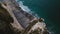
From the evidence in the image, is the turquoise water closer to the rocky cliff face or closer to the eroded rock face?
the rocky cliff face

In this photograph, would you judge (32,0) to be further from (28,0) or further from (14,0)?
(14,0)

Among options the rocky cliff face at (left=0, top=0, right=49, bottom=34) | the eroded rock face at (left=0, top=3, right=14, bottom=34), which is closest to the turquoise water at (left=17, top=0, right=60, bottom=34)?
the rocky cliff face at (left=0, top=0, right=49, bottom=34)

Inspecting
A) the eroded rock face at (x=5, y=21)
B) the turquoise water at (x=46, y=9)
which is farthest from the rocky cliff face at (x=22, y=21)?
the turquoise water at (x=46, y=9)

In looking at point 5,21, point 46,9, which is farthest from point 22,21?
point 5,21

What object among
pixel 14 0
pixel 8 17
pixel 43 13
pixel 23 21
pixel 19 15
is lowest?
pixel 8 17

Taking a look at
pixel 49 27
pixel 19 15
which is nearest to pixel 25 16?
pixel 19 15

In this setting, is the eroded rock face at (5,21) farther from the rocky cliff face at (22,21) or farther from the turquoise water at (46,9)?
the turquoise water at (46,9)
